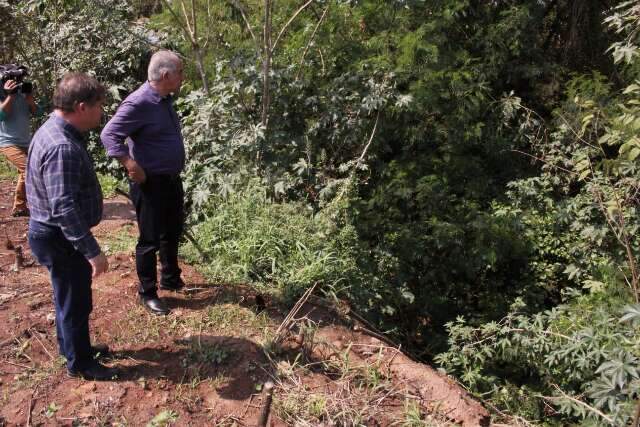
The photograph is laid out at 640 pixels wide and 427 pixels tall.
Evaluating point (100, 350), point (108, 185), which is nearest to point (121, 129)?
point (100, 350)

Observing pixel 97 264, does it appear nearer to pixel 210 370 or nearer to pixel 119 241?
pixel 210 370

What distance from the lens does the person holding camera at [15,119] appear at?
5289 millimetres

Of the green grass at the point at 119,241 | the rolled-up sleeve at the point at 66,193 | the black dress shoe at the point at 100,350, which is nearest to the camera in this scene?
the rolled-up sleeve at the point at 66,193

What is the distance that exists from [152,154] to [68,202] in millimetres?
917

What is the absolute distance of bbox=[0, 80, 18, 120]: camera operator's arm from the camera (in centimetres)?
521

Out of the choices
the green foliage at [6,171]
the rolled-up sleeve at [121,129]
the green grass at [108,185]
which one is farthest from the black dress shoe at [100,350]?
the green foliage at [6,171]

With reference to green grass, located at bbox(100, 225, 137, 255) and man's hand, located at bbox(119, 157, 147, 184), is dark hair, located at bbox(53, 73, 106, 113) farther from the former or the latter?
green grass, located at bbox(100, 225, 137, 255)

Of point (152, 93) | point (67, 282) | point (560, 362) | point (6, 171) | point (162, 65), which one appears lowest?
point (560, 362)

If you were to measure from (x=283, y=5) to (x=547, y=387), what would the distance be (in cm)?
477

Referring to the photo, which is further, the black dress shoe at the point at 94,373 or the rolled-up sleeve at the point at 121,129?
the rolled-up sleeve at the point at 121,129

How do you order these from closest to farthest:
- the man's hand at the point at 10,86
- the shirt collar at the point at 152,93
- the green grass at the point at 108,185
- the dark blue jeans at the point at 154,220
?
the shirt collar at the point at 152,93
the dark blue jeans at the point at 154,220
the man's hand at the point at 10,86
the green grass at the point at 108,185

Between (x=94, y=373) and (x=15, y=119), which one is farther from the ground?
(x=15, y=119)

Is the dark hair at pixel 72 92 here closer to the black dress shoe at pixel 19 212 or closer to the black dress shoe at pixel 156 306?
the black dress shoe at pixel 156 306

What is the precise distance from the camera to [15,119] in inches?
215
